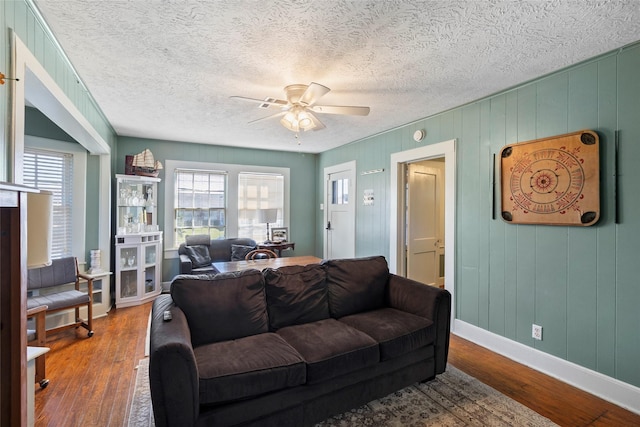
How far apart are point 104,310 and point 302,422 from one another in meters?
3.41

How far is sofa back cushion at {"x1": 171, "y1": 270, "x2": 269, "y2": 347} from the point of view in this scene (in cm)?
209

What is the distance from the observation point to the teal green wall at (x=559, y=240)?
220 centimetres

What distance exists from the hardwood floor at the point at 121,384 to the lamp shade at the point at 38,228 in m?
1.31

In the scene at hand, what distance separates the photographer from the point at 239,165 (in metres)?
5.66

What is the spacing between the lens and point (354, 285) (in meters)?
2.73

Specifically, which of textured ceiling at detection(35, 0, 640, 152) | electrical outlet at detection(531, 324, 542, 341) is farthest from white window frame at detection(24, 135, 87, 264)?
electrical outlet at detection(531, 324, 542, 341)

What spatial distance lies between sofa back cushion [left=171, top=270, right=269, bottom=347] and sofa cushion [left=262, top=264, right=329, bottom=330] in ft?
0.28

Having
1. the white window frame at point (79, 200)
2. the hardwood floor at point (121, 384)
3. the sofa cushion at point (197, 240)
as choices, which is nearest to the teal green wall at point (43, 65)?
the white window frame at point (79, 200)

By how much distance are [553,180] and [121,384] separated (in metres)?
3.90

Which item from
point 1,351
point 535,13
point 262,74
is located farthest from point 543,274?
point 1,351

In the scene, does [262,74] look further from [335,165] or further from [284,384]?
[335,165]

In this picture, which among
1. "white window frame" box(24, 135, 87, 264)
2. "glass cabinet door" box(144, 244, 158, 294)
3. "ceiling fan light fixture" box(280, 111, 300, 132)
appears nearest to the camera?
"ceiling fan light fixture" box(280, 111, 300, 132)

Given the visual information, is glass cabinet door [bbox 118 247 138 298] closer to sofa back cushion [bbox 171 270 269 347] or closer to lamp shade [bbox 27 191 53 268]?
sofa back cushion [bbox 171 270 269 347]

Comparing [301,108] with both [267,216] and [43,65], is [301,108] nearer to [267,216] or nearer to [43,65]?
[43,65]
